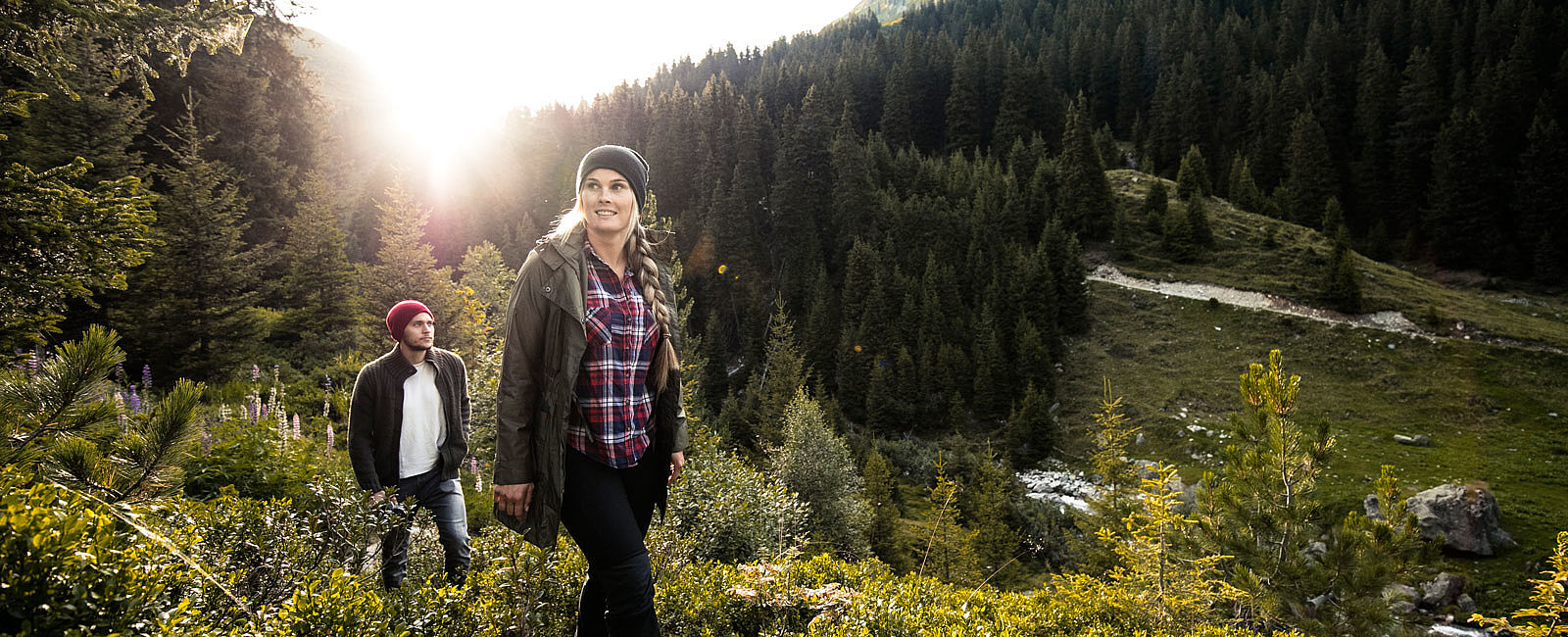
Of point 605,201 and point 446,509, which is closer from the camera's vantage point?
point 605,201

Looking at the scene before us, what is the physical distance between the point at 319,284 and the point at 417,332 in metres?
13.1

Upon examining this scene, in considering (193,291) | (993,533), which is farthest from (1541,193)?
(193,291)

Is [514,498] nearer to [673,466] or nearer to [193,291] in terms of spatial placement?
[673,466]

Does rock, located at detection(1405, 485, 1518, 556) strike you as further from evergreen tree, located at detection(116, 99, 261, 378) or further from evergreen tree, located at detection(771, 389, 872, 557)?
evergreen tree, located at detection(116, 99, 261, 378)

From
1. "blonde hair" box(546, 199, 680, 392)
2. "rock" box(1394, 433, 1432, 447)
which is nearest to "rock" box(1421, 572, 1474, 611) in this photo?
"rock" box(1394, 433, 1432, 447)

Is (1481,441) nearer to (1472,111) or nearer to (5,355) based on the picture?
(5,355)

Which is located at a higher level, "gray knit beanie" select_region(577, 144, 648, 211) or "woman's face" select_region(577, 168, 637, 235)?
"gray knit beanie" select_region(577, 144, 648, 211)

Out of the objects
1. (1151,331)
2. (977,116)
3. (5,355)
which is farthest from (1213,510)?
(977,116)

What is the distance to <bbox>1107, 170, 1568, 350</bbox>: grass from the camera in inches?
1226

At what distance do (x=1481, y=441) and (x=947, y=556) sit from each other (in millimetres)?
26455

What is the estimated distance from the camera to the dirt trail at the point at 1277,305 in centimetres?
3061

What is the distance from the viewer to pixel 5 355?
10.7ft

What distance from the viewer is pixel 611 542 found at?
239 centimetres

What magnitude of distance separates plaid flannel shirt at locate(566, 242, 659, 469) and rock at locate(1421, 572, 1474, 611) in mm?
23045
